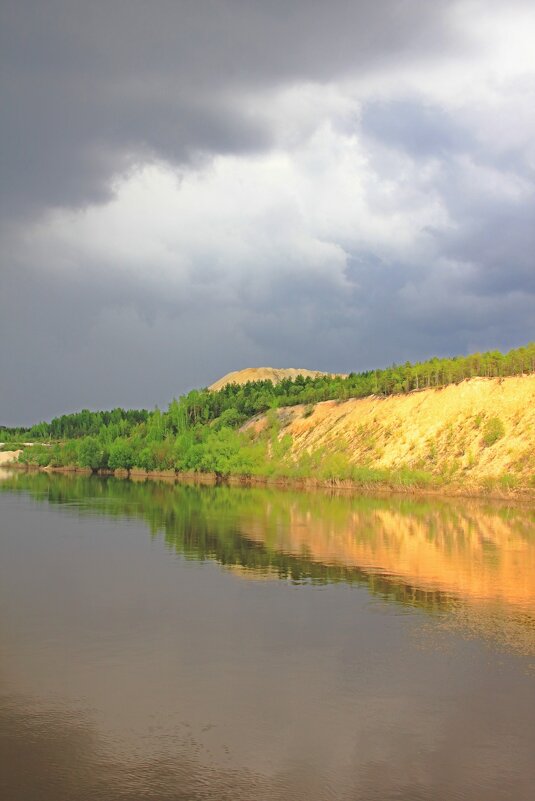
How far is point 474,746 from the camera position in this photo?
553 inches

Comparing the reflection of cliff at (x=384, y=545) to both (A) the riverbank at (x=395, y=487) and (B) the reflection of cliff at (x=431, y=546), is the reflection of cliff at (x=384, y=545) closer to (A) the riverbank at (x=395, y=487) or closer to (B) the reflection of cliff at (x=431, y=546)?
(B) the reflection of cliff at (x=431, y=546)

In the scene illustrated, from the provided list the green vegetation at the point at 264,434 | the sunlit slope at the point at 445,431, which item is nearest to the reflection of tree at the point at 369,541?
the sunlit slope at the point at 445,431

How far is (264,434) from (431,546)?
105 m

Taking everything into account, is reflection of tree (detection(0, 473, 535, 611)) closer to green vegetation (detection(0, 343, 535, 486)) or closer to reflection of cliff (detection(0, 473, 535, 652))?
reflection of cliff (detection(0, 473, 535, 652))

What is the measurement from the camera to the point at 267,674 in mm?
18141

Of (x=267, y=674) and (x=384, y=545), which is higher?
(x=267, y=674)

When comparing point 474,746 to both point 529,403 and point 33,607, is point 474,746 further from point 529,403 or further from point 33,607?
point 529,403

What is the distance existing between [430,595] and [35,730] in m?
17.2

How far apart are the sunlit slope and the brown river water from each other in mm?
54621

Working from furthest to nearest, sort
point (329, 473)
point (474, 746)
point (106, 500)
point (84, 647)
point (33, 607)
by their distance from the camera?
point (329, 473)
point (106, 500)
point (33, 607)
point (84, 647)
point (474, 746)

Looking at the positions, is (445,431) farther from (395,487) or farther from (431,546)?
(431,546)

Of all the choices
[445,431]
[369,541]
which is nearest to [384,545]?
[369,541]

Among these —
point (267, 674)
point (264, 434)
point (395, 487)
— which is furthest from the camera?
point (264, 434)

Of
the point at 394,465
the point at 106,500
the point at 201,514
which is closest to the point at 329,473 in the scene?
the point at 394,465
